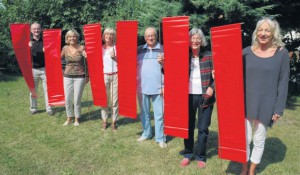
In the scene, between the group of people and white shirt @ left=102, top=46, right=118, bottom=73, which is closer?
the group of people

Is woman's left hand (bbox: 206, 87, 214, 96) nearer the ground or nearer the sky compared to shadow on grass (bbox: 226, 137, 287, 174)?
nearer the sky

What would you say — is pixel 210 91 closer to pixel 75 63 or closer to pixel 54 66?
pixel 75 63

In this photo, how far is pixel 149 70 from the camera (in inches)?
173

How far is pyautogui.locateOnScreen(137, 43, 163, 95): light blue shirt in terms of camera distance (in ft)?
14.3

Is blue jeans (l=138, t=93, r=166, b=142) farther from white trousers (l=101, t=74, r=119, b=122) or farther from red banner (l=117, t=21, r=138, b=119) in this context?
white trousers (l=101, t=74, r=119, b=122)

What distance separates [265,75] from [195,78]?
90cm

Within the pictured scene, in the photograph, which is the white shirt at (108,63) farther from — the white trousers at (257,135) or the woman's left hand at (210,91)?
the white trousers at (257,135)

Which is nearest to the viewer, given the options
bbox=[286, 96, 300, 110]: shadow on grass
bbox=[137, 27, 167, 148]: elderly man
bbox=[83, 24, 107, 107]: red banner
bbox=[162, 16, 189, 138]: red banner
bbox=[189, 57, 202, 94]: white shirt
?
bbox=[162, 16, 189, 138]: red banner

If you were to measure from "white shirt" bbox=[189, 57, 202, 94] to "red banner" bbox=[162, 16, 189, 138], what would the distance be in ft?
0.35

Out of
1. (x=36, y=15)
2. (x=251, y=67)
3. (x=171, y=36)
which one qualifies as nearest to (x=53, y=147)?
(x=171, y=36)

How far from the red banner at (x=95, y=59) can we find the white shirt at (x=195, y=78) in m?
1.79

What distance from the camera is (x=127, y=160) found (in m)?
4.30

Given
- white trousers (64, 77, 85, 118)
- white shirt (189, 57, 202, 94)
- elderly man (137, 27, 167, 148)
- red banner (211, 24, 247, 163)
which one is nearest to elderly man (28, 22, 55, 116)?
white trousers (64, 77, 85, 118)

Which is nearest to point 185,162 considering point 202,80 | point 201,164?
point 201,164
